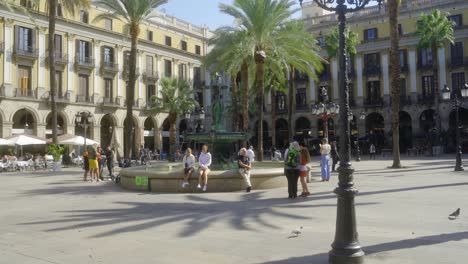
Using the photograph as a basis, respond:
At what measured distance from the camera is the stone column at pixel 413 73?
47875mm

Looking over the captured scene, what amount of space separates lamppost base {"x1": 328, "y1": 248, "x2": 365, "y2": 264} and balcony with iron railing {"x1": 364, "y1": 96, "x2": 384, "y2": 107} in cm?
4675

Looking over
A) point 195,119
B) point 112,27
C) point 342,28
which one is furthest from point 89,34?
point 342,28

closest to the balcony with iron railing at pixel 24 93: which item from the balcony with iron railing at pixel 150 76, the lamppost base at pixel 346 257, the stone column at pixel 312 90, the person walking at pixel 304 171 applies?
the balcony with iron railing at pixel 150 76

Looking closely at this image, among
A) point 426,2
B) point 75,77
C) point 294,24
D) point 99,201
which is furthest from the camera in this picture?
point 426,2

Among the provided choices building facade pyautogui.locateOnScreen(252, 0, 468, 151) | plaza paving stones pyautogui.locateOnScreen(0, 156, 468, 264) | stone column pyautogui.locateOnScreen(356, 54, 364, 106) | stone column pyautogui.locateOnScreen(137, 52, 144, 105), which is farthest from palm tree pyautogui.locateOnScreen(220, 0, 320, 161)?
stone column pyautogui.locateOnScreen(356, 54, 364, 106)

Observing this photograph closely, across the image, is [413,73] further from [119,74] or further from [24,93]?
[24,93]

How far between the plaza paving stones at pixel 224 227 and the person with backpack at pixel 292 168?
389 millimetres

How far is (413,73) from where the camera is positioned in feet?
158

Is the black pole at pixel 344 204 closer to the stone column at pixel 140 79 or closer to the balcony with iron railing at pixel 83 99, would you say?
the balcony with iron railing at pixel 83 99

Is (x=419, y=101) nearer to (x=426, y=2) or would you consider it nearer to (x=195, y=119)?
(x=426, y=2)

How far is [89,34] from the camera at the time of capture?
44406mm

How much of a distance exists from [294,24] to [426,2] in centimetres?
2534

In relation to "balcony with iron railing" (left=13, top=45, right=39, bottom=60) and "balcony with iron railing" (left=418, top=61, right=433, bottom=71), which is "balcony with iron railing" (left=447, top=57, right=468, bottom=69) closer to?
"balcony with iron railing" (left=418, top=61, right=433, bottom=71)

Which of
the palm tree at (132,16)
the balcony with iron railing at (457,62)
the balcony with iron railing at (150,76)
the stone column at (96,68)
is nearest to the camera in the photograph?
the palm tree at (132,16)
